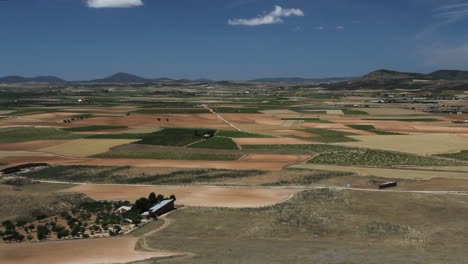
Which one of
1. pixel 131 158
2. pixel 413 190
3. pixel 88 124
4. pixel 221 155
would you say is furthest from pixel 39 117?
pixel 413 190

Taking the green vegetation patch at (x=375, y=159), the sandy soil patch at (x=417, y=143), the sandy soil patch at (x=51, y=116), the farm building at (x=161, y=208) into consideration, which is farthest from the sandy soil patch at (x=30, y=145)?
the sandy soil patch at (x=417, y=143)

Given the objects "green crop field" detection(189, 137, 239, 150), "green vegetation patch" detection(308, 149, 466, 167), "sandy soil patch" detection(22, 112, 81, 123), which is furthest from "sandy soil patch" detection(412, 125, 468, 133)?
"sandy soil patch" detection(22, 112, 81, 123)

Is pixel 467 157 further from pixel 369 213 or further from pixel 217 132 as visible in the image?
pixel 217 132

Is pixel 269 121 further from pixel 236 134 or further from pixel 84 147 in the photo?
pixel 84 147

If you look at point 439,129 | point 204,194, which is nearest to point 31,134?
point 204,194

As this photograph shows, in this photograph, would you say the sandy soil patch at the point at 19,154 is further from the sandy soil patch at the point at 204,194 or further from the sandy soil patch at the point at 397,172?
A: the sandy soil patch at the point at 397,172

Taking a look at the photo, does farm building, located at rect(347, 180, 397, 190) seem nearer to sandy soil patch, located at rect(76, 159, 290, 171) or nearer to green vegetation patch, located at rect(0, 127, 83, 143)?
sandy soil patch, located at rect(76, 159, 290, 171)
